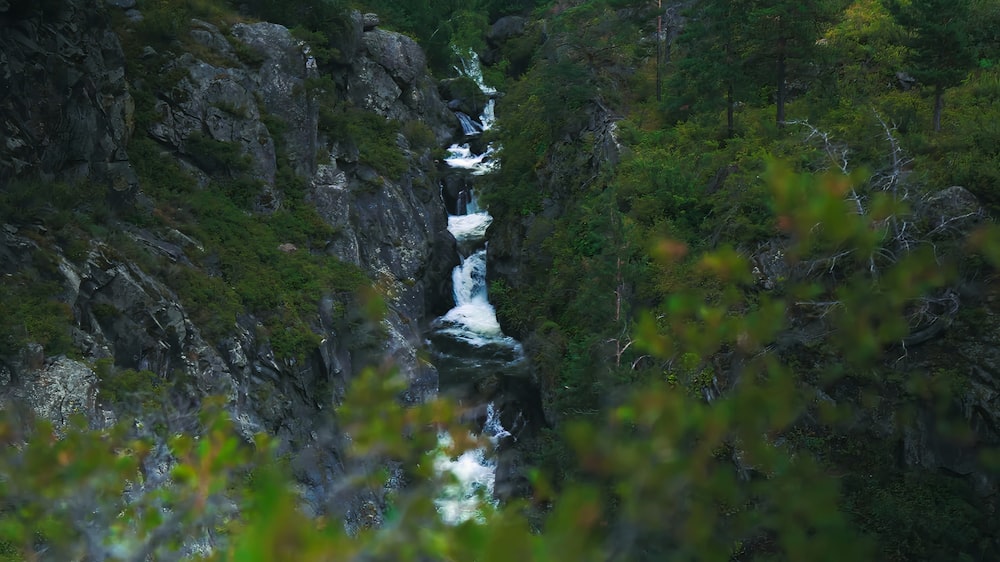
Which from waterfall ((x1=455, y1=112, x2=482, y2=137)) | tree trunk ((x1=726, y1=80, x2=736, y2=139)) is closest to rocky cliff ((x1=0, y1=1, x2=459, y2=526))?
tree trunk ((x1=726, y1=80, x2=736, y2=139))

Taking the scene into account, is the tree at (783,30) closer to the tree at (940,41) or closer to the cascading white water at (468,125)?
the tree at (940,41)

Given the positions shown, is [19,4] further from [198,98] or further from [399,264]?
[399,264]

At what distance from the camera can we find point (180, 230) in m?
14.9

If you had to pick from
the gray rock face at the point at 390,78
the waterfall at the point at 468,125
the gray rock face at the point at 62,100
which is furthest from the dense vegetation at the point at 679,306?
the waterfall at the point at 468,125

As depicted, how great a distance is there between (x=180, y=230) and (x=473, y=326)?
12944 millimetres

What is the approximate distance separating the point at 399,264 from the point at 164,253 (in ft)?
32.3

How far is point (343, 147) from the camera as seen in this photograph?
22812mm

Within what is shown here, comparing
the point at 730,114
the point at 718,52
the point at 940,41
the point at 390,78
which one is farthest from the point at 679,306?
the point at 390,78

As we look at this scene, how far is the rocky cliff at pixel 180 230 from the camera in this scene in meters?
10.8

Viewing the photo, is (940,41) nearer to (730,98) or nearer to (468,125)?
(730,98)

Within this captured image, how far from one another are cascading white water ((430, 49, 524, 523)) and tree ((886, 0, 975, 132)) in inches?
542

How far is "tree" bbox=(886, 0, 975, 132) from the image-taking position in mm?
15195

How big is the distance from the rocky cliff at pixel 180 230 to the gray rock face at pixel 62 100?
0.04 meters

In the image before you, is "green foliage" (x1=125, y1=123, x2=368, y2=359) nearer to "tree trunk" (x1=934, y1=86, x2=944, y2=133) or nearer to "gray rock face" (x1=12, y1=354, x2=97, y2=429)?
"gray rock face" (x1=12, y1=354, x2=97, y2=429)
